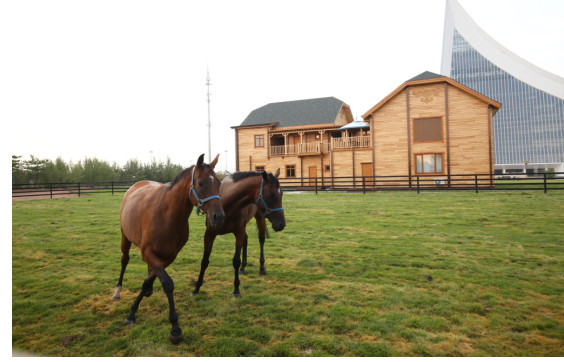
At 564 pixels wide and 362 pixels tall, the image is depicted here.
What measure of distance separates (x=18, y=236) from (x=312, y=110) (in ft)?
94.5

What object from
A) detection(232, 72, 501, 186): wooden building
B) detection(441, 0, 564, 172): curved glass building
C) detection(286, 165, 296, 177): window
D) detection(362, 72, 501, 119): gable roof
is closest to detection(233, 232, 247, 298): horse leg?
detection(232, 72, 501, 186): wooden building

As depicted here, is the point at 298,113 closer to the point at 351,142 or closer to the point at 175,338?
the point at 351,142

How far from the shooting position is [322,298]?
12.7 ft

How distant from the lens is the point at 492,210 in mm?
10828

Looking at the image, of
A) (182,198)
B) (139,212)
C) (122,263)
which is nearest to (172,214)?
(182,198)

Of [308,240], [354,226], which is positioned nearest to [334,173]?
[354,226]

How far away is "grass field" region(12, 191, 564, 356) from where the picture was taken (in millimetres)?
2797

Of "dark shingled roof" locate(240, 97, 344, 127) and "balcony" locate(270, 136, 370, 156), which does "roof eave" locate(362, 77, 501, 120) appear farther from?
"dark shingled roof" locate(240, 97, 344, 127)

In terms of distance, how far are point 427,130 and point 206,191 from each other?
22.1 meters

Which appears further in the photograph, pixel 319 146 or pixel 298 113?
pixel 298 113

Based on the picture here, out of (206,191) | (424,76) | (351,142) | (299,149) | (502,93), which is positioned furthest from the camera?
(502,93)

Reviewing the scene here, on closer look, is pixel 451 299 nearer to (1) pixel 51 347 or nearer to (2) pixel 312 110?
(1) pixel 51 347

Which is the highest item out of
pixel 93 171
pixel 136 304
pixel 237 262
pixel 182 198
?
pixel 93 171

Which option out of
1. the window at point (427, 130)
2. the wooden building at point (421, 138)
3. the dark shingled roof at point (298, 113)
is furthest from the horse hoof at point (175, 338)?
the dark shingled roof at point (298, 113)
